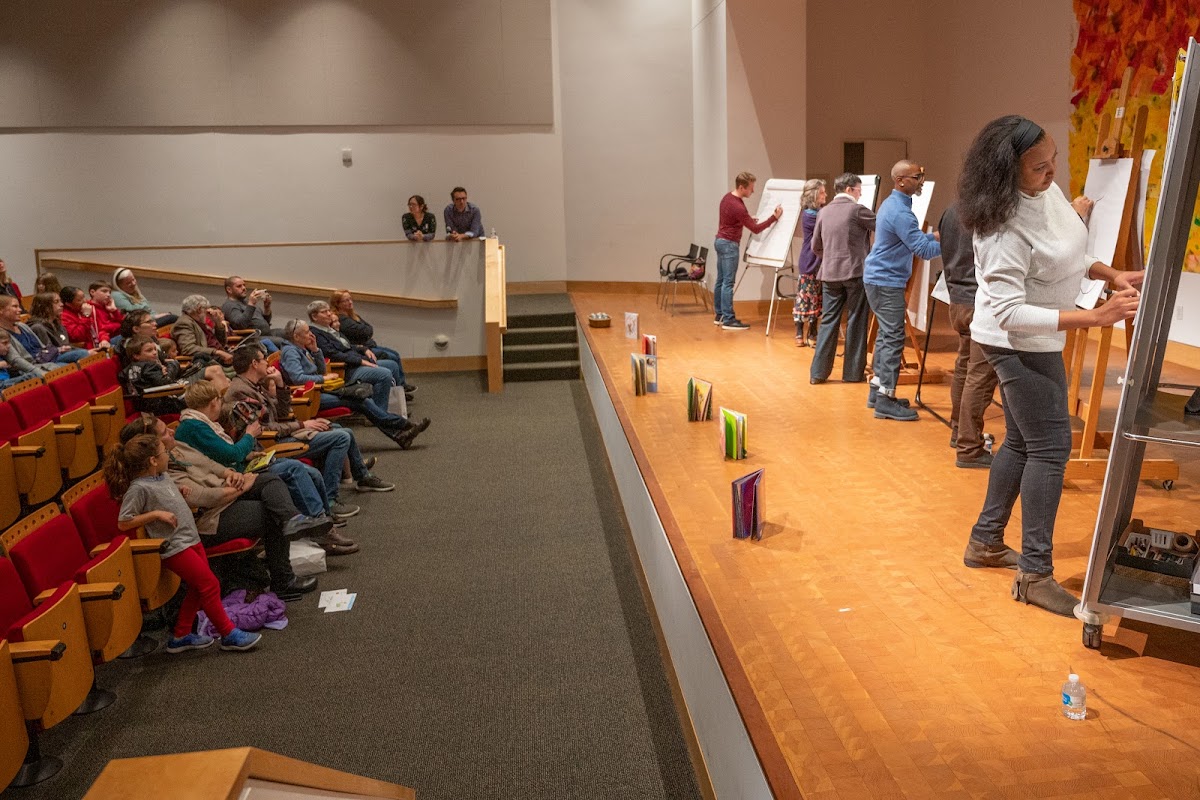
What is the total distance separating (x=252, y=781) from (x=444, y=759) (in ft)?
6.95

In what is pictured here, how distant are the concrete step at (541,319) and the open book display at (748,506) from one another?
6762 mm

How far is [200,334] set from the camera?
7.52m

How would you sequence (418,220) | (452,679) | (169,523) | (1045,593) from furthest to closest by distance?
(418,220), (169,523), (452,679), (1045,593)

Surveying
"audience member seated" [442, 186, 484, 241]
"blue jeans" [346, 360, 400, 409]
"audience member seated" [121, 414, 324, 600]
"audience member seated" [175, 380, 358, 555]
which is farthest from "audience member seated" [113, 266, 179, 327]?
"audience member seated" [121, 414, 324, 600]

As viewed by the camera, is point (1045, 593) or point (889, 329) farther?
point (889, 329)

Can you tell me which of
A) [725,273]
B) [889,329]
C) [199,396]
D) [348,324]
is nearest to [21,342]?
[348,324]

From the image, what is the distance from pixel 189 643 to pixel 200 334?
389cm

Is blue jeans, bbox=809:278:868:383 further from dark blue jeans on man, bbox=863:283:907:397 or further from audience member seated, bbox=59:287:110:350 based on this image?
audience member seated, bbox=59:287:110:350

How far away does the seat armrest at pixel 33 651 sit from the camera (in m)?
2.96

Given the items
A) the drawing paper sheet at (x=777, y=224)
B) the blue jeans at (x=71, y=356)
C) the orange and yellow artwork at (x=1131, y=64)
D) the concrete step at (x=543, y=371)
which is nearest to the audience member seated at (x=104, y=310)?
the blue jeans at (x=71, y=356)

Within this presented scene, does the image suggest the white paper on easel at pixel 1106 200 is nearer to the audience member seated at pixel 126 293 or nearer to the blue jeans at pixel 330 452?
the blue jeans at pixel 330 452

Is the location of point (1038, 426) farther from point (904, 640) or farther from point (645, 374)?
point (645, 374)

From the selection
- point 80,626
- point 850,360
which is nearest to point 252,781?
point 80,626

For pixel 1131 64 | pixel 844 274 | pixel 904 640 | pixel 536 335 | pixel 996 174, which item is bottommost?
pixel 536 335
